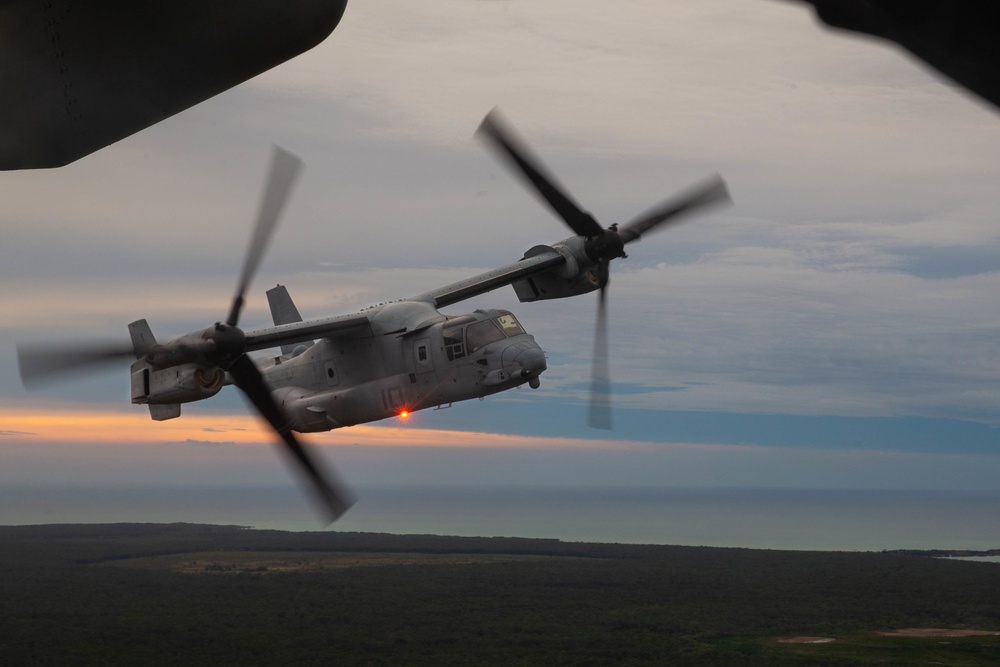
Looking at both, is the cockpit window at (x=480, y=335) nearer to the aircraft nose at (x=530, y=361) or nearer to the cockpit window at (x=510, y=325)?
the cockpit window at (x=510, y=325)

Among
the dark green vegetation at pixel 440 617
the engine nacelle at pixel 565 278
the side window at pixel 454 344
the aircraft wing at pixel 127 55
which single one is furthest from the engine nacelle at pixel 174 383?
the dark green vegetation at pixel 440 617

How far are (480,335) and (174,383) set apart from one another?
8.04 metres

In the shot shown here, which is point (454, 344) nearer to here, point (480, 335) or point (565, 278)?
point (480, 335)

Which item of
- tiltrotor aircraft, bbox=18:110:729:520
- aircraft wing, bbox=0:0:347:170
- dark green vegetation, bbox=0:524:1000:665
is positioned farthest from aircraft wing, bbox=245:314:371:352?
dark green vegetation, bbox=0:524:1000:665

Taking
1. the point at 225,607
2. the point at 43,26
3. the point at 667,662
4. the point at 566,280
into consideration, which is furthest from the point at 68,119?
the point at 225,607

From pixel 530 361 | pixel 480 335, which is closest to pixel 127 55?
pixel 530 361

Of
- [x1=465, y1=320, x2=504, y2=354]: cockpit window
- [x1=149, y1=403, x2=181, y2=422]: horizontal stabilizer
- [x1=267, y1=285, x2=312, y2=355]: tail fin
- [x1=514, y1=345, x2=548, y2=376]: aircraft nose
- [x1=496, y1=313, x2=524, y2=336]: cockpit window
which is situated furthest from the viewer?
[x1=267, y1=285, x2=312, y2=355]: tail fin

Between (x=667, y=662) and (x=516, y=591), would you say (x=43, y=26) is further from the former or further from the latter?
Answer: (x=516, y=591)

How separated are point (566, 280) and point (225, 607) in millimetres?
149310

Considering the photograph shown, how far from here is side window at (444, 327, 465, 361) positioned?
90.0 ft

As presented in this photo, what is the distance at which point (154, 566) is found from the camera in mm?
191000

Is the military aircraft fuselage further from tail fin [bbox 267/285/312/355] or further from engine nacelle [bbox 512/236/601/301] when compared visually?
tail fin [bbox 267/285/312/355]

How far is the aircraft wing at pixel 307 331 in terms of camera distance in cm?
2595

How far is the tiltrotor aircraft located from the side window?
0.03 metres
